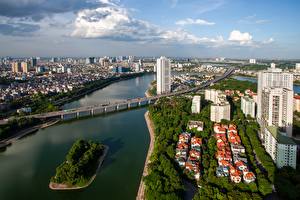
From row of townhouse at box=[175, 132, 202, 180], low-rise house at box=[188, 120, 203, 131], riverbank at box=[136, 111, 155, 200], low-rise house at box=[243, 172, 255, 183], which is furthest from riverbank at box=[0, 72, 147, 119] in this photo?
low-rise house at box=[243, 172, 255, 183]

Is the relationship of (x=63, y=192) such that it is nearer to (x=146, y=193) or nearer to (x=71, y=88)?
(x=146, y=193)

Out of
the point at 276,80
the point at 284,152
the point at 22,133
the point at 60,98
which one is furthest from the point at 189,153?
the point at 60,98

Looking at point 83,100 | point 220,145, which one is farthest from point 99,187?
point 83,100

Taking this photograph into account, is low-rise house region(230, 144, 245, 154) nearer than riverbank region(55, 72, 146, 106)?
Yes

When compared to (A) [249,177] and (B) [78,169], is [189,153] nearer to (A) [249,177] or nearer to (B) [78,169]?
(A) [249,177]

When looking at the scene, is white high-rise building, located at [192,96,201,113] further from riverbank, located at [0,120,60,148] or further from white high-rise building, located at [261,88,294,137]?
riverbank, located at [0,120,60,148]

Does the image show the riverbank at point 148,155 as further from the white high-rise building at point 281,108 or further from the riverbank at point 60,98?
the riverbank at point 60,98
